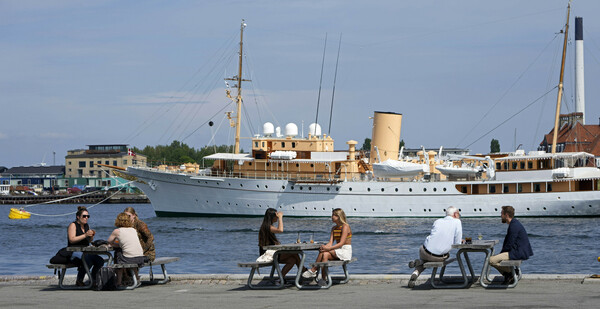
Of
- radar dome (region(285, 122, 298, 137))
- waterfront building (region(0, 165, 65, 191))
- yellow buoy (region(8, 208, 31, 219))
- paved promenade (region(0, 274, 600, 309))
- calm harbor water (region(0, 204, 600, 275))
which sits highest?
radar dome (region(285, 122, 298, 137))

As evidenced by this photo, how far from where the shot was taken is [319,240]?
34.2 m

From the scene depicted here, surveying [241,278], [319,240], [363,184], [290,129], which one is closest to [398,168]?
[363,184]

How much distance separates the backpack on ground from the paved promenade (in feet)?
0.65

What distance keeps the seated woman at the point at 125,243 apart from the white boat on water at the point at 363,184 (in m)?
36.1

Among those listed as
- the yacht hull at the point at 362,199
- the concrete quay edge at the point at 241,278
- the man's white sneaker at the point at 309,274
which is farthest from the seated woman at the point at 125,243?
the yacht hull at the point at 362,199

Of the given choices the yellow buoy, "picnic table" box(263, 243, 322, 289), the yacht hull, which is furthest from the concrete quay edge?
the yellow buoy

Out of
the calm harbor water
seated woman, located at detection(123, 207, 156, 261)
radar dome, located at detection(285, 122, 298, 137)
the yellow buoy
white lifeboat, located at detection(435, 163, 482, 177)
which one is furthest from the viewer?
the yellow buoy

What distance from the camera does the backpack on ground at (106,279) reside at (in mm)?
13359

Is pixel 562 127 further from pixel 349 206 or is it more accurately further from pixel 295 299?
pixel 295 299

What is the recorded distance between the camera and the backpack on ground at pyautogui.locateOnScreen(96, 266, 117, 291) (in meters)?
13.4

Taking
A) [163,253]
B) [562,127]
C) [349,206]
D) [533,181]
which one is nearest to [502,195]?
[533,181]

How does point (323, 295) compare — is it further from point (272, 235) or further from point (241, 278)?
point (241, 278)

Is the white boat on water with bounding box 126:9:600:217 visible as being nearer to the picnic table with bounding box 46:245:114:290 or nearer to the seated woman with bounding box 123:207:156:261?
the seated woman with bounding box 123:207:156:261

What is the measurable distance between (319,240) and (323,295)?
21.7 metres
